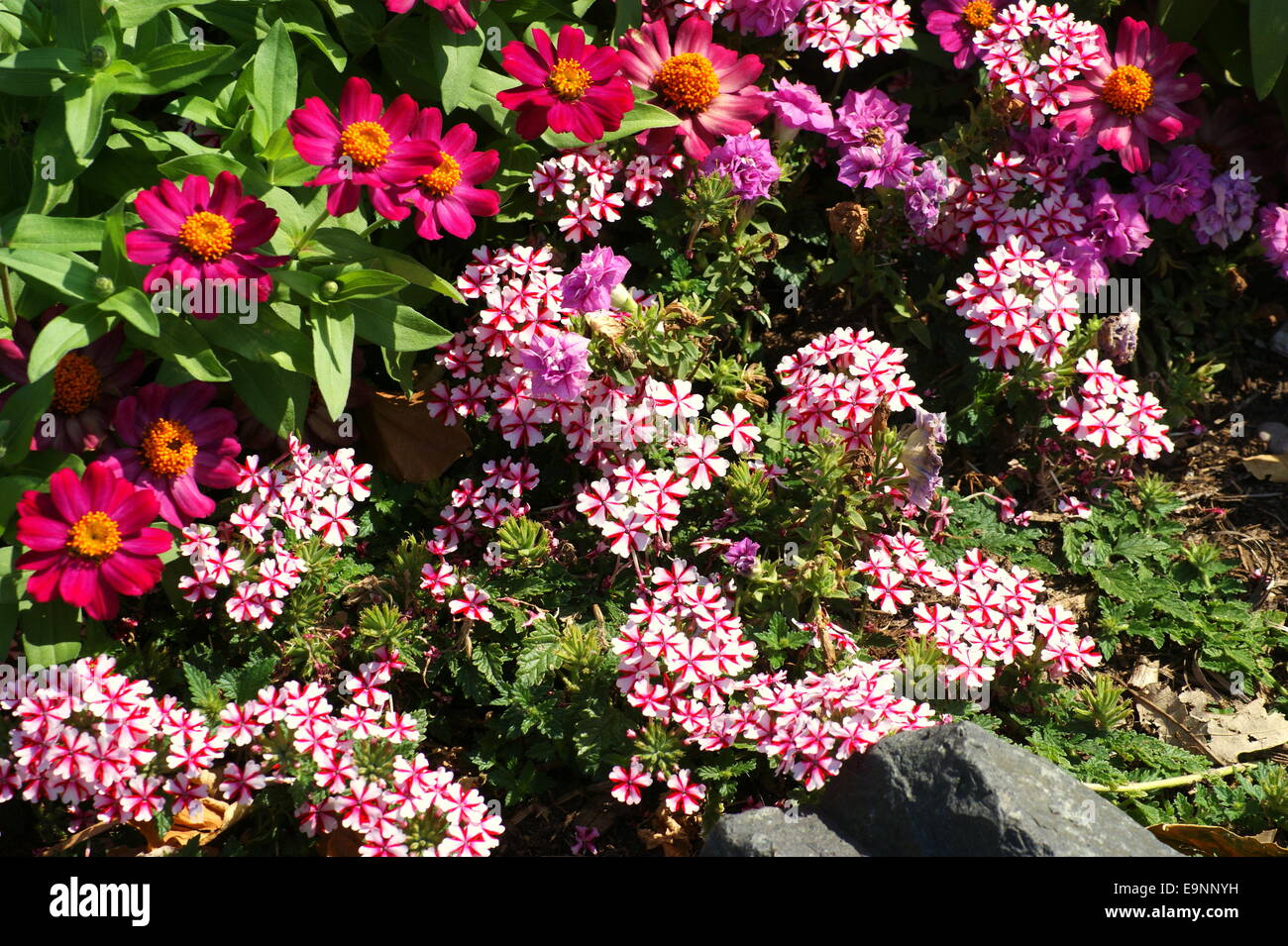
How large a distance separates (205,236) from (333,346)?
1.43 feet

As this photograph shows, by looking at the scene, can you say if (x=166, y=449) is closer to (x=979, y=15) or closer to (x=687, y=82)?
(x=687, y=82)

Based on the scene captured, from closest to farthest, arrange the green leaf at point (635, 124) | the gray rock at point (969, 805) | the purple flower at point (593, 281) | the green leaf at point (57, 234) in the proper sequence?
the gray rock at point (969, 805) → the green leaf at point (57, 234) → the purple flower at point (593, 281) → the green leaf at point (635, 124)

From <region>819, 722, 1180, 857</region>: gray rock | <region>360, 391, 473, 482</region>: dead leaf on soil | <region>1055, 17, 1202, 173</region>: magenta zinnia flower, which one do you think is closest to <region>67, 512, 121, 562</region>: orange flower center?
<region>360, 391, 473, 482</region>: dead leaf on soil

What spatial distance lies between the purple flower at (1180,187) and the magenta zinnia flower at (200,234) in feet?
8.93

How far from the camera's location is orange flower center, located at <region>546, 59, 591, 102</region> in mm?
3146

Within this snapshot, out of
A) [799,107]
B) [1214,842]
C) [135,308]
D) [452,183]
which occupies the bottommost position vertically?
[1214,842]

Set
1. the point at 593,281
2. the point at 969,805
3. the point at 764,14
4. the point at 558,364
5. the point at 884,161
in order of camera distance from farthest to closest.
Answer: the point at 764,14
the point at 884,161
the point at 593,281
the point at 558,364
the point at 969,805

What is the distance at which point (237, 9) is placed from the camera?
10.1 feet

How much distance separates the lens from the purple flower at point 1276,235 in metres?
3.74

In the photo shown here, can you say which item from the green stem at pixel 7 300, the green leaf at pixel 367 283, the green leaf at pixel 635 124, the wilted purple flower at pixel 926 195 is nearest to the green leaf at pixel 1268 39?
the wilted purple flower at pixel 926 195

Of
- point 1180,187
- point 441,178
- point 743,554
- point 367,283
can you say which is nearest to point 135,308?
point 367,283

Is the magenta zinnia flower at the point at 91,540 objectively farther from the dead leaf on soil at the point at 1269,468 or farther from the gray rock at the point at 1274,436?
the gray rock at the point at 1274,436

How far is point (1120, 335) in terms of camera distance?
11.2 feet

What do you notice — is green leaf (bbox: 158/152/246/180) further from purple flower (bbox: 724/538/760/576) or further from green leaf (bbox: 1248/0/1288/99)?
green leaf (bbox: 1248/0/1288/99)
